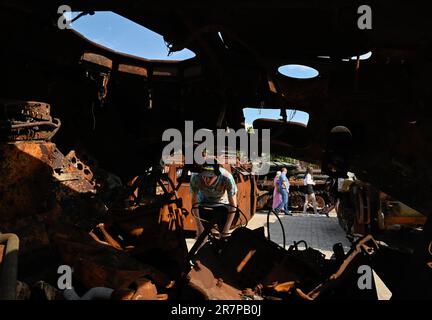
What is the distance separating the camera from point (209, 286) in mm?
2623

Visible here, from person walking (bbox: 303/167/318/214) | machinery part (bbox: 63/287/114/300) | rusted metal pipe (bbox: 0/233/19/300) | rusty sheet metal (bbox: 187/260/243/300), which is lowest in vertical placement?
person walking (bbox: 303/167/318/214)

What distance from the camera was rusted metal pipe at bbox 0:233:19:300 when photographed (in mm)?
1918

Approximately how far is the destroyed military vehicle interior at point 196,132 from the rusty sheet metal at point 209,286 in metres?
0.02

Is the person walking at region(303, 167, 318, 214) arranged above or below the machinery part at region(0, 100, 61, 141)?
below

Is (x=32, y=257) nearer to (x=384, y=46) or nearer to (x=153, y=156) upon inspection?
(x=153, y=156)

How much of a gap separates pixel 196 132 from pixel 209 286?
6.47ft

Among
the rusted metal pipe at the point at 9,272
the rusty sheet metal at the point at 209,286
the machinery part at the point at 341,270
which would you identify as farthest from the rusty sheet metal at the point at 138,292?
the machinery part at the point at 341,270

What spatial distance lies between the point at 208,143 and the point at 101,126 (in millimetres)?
1268

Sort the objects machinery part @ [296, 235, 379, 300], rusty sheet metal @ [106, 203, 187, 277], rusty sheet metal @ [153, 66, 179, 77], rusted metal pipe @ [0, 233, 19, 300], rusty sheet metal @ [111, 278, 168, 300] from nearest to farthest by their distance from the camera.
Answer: rusted metal pipe @ [0, 233, 19, 300], rusty sheet metal @ [111, 278, 168, 300], machinery part @ [296, 235, 379, 300], rusty sheet metal @ [106, 203, 187, 277], rusty sheet metal @ [153, 66, 179, 77]

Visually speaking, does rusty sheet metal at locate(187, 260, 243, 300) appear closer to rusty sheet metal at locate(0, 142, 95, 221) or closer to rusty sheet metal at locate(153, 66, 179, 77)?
rusty sheet metal at locate(0, 142, 95, 221)

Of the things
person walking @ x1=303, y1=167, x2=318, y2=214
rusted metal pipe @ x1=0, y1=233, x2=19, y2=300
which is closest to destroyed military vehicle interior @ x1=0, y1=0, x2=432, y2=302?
rusted metal pipe @ x1=0, y1=233, x2=19, y2=300

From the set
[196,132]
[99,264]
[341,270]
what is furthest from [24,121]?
[341,270]

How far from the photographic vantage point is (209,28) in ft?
7.83

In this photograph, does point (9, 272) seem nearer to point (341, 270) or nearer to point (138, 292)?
point (138, 292)
